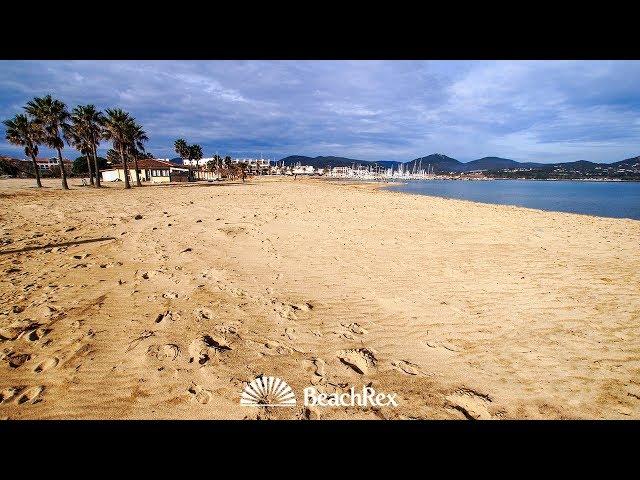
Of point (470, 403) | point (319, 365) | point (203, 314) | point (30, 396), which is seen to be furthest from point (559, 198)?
point (30, 396)

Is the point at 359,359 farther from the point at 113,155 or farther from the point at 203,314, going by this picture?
the point at 113,155

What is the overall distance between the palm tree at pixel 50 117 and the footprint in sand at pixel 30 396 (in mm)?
42359

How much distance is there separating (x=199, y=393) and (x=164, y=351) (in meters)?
1.10

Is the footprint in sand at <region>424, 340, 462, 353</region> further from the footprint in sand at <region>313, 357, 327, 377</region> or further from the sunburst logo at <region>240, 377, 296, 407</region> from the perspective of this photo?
the sunburst logo at <region>240, 377, 296, 407</region>

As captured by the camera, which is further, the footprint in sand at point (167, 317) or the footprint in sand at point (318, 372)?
the footprint in sand at point (167, 317)

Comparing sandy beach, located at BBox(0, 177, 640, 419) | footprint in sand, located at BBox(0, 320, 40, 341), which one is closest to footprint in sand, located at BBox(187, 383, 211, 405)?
sandy beach, located at BBox(0, 177, 640, 419)

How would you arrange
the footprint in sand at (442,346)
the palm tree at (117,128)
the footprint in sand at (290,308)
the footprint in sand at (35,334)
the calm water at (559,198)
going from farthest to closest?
1. the palm tree at (117,128)
2. the calm water at (559,198)
3. the footprint in sand at (290,308)
4. the footprint in sand at (442,346)
5. the footprint in sand at (35,334)

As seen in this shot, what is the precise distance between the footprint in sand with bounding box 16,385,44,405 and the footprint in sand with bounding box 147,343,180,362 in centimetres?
107

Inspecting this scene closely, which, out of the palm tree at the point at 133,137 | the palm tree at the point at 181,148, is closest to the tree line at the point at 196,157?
the palm tree at the point at 181,148

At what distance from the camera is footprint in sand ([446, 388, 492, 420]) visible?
9.90 ft

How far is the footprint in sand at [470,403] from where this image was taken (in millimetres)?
3018

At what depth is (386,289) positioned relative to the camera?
6.20m

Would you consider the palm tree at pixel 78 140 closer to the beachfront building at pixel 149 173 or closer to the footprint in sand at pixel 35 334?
the beachfront building at pixel 149 173
